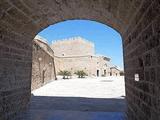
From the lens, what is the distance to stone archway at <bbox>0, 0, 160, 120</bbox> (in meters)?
2.31

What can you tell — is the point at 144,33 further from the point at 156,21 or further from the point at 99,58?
the point at 99,58

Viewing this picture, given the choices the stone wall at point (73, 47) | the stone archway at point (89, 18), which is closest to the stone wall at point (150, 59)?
the stone archway at point (89, 18)

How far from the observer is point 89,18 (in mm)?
4629

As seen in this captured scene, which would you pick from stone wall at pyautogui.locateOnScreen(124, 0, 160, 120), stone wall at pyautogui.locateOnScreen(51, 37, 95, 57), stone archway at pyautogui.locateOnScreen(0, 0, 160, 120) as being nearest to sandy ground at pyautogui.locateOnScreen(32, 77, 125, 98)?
stone archway at pyautogui.locateOnScreen(0, 0, 160, 120)

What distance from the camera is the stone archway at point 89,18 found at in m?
2.31

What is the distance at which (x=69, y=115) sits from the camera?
18.3 feet

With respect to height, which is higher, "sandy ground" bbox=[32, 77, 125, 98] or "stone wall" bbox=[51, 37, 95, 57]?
"stone wall" bbox=[51, 37, 95, 57]

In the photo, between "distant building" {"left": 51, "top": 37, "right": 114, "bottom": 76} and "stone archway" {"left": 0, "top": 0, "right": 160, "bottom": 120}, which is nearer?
"stone archway" {"left": 0, "top": 0, "right": 160, "bottom": 120}

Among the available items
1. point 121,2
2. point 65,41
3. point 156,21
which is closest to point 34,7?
point 121,2

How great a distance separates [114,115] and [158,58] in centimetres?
389

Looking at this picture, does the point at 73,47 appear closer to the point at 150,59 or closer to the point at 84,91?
the point at 84,91

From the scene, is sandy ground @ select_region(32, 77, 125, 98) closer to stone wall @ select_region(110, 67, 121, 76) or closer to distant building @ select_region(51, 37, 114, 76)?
distant building @ select_region(51, 37, 114, 76)

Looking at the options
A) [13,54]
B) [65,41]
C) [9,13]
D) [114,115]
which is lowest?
[114,115]

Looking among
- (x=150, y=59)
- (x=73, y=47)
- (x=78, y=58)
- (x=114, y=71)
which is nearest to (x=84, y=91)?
(x=150, y=59)
